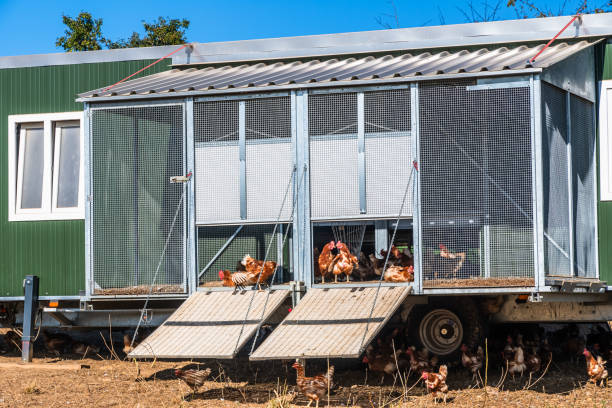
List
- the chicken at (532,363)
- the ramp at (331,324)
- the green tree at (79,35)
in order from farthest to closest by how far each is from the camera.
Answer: the green tree at (79,35), the chicken at (532,363), the ramp at (331,324)

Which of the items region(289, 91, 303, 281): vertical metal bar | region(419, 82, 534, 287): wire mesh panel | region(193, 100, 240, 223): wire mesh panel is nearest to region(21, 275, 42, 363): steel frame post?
region(193, 100, 240, 223): wire mesh panel

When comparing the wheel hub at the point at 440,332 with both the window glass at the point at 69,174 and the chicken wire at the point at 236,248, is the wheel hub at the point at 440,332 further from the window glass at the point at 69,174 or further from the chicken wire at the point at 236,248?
the window glass at the point at 69,174

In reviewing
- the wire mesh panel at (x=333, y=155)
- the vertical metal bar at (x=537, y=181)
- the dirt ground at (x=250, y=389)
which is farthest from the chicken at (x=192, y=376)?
the vertical metal bar at (x=537, y=181)

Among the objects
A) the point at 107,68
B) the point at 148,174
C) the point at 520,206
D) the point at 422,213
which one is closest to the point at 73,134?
the point at 107,68

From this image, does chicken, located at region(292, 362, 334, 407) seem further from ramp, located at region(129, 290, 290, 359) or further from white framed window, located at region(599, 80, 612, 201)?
white framed window, located at region(599, 80, 612, 201)

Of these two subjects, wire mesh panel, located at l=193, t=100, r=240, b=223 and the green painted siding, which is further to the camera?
the green painted siding

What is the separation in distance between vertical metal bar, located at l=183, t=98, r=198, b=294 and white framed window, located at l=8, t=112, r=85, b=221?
8.21 feet

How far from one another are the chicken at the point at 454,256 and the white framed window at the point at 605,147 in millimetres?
2411

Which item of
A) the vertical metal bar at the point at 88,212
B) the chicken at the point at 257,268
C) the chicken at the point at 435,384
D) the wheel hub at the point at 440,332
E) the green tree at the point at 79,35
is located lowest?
the chicken at the point at 435,384

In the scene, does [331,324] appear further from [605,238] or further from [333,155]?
[605,238]

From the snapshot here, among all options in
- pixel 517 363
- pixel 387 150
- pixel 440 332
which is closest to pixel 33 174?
pixel 387 150

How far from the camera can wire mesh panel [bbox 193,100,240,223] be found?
949cm

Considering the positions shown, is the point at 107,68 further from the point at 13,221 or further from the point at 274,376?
the point at 274,376

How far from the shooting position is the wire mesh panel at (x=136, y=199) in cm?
961
